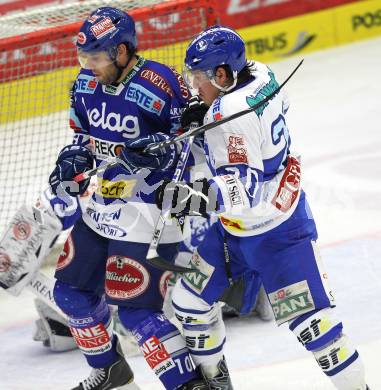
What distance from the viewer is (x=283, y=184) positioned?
3.55 m

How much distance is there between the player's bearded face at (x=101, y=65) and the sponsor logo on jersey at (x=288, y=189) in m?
0.74

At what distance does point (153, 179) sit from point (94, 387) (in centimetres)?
90

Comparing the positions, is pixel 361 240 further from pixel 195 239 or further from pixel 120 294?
pixel 120 294

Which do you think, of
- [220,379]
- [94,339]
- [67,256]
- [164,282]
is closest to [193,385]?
[220,379]

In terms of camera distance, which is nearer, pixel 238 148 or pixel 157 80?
pixel 238 148

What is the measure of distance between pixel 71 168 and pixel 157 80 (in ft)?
1.50

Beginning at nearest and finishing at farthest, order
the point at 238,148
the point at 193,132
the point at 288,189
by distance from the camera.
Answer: the point at 238,148 < the point at 193,132 < the point at 288,189

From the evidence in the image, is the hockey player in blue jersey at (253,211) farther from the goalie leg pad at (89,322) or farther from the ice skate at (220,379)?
the goalie leg pad at (89,322)

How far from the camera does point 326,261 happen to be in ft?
17.9

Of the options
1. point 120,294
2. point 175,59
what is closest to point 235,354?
point 120,294

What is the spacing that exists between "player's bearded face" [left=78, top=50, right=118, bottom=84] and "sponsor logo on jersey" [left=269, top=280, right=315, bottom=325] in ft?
3.31

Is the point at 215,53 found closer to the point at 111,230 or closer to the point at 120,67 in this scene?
the point at 120,67

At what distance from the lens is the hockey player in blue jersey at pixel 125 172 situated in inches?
148

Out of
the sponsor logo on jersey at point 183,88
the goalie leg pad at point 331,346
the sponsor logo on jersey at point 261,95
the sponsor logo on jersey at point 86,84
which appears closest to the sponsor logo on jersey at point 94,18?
the sponsor logo on jersey at point 86,84
